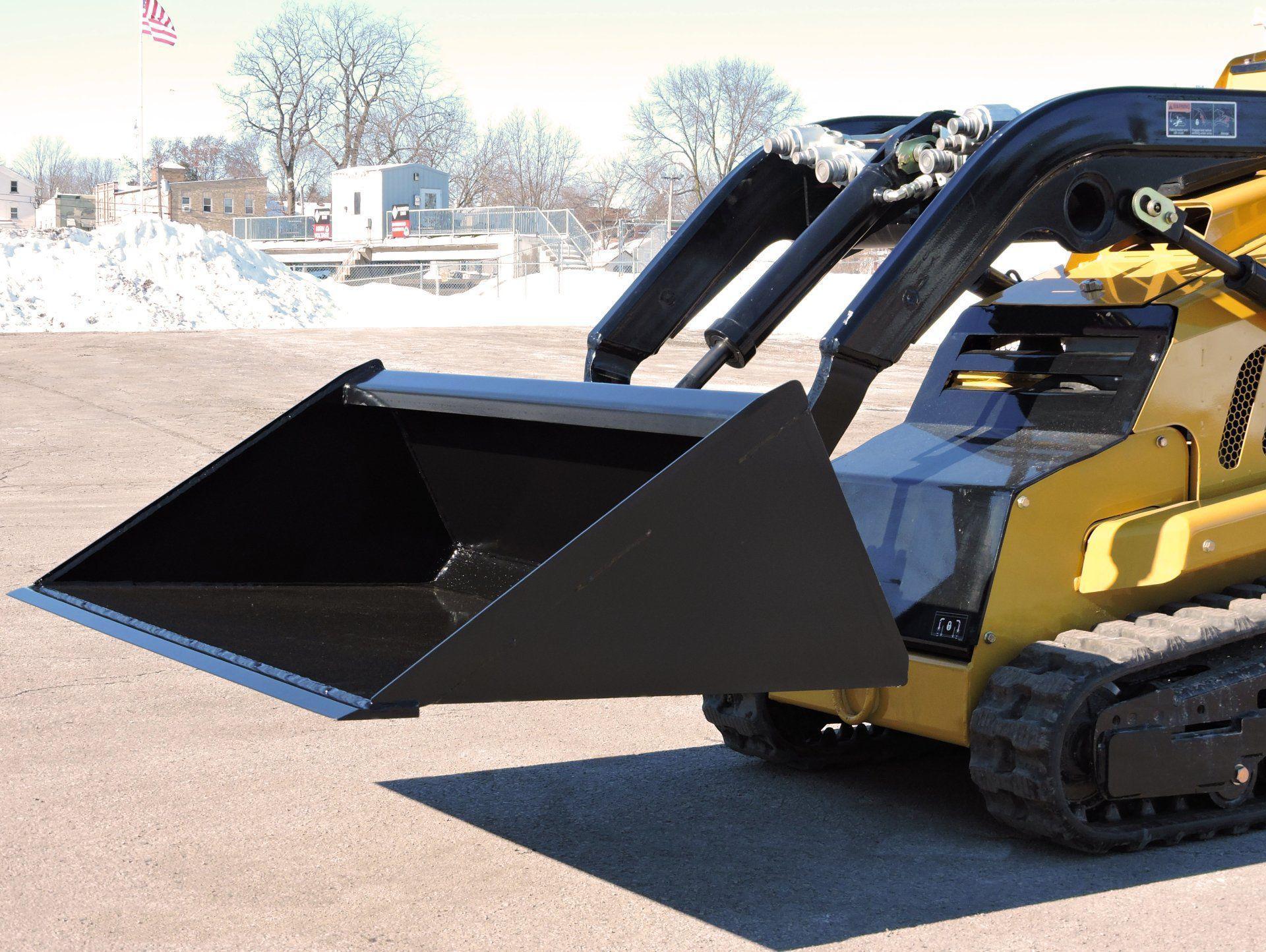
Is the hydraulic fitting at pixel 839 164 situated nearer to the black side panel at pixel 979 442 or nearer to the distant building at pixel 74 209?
the black side panel at pixel 979 442

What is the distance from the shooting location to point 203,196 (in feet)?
274

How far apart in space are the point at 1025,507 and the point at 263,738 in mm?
2905

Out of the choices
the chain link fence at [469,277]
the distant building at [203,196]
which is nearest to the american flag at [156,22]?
the chain link fence at [469,277]

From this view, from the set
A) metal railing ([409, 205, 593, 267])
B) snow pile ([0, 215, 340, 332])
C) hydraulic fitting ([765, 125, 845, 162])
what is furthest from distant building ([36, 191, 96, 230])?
hydraulic fitting ([765, 125, 845, 162])

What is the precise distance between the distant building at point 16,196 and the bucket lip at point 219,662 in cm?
10094

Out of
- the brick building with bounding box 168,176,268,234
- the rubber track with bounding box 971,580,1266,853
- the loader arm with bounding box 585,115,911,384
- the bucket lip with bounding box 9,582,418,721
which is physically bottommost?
the rubber track with bounding box 971,580,1266,853

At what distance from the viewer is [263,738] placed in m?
5.37

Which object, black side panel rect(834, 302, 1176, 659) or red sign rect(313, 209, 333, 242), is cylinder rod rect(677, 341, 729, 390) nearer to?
black side panel rect(834, 302, 1176, 659)

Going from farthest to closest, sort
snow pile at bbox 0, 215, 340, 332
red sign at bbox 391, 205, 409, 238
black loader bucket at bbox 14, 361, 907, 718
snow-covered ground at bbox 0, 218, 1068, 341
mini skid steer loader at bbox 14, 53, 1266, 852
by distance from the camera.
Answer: red sign at bbox 391, 205, 409, 238
snow-covered ground at bbox 0, 218, 1068, 341
snow pile at bbox 0, 215, 340, 332
mini skid steer loader at bbox 14, 53, 1266, 852
black loader bucket at bbox 14, 361, 907, 718

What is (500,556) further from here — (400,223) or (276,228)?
(276,228)

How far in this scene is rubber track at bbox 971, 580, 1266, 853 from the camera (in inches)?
A: 154

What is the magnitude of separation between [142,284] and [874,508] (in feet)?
96.5

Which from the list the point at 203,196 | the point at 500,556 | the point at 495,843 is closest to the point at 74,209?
the point at 203,196

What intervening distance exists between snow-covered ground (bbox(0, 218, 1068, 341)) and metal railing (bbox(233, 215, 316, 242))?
21.0 m
